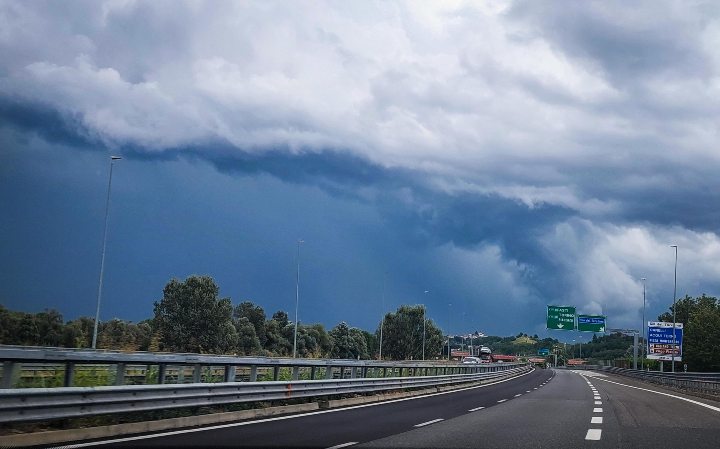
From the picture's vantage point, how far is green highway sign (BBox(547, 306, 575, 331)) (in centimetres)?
8056

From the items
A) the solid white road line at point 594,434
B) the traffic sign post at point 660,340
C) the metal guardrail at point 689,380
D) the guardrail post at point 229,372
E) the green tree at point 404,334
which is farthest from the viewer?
the green tree at point 404,334

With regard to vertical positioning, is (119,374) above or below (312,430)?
above

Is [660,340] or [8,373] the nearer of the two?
[8,373]

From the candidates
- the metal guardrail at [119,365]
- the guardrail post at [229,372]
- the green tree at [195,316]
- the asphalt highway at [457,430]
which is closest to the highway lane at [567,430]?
the asphalt highway at [457,430]

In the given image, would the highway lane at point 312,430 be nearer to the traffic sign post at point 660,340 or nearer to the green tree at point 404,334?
the traffic sign post at point 660,340

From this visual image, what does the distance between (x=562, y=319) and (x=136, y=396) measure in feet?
234

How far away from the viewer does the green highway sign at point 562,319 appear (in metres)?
80.6

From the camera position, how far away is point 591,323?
81188mm

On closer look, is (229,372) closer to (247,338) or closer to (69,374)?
(69,374)

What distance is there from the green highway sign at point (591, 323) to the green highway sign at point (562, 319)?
1.20m

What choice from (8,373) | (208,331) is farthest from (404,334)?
(8,373)

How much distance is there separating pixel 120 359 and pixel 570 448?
26.6 feet

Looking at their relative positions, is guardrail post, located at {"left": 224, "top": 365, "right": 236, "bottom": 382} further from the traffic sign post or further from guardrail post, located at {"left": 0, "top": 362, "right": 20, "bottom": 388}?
the traffic sign post

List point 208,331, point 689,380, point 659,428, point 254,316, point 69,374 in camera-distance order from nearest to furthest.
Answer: point 69,374 → point 659,428 → point 689,380 → point 208,331 → point 254,316
